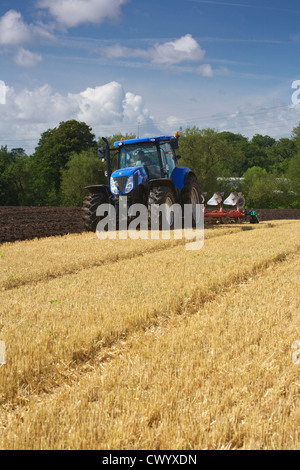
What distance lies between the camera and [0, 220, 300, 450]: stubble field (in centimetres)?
288

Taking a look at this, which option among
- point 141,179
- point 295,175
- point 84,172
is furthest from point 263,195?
point 141,179

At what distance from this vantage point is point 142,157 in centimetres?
1358

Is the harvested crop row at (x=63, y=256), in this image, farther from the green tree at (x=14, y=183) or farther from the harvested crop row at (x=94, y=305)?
the green tree at (x=14, y=183)

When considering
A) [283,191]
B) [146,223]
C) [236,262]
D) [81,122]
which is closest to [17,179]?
[81,122]

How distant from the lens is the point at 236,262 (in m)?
8.79

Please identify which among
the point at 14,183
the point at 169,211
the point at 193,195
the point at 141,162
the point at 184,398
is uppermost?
the point at 14,183

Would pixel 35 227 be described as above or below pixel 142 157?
below

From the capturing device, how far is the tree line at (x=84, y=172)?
43.6 m

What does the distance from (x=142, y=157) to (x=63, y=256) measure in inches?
208

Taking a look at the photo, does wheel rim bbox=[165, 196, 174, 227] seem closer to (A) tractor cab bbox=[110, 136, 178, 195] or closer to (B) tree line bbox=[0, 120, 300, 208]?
(A) tractor cab bbox=[110, 136, 178, 195]

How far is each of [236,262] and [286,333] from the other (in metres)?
4.18

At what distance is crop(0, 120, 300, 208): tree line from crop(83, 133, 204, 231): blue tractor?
28.4m

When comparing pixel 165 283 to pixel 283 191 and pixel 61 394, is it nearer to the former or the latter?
pixel 61 394

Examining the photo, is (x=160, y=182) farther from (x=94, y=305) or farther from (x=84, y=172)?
(x=84, y=172)
